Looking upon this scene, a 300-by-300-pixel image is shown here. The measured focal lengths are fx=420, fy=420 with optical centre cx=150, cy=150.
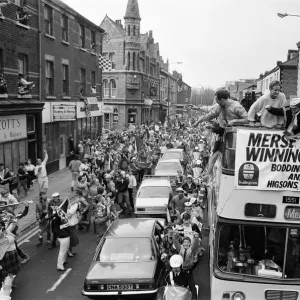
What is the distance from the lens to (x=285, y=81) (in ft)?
131

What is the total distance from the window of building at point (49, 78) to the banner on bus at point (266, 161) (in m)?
19.6

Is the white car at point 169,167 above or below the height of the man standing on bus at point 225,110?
below

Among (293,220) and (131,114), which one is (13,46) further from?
(131,114)

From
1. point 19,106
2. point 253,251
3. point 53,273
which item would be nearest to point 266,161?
point 253,251

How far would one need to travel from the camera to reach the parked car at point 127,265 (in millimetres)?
8133

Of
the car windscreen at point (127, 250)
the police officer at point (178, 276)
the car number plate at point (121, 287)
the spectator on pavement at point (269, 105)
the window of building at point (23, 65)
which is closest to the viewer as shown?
the spectator on pavement at point (269, 105)

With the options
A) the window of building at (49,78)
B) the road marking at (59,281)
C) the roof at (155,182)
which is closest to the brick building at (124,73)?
the window of building at (49,78)

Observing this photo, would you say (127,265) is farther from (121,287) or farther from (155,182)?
(155,182)

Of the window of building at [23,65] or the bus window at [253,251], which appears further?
the window of building at [23,65]

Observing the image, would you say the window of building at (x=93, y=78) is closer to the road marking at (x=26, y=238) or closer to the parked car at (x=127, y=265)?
the road marking at (x=26, y=238)

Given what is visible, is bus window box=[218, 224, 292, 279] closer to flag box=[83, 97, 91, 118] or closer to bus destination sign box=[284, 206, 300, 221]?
bus destination sign box=[284, 206, 300, 221]

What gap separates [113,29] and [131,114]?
11975mm

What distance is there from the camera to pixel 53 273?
33.6 feet

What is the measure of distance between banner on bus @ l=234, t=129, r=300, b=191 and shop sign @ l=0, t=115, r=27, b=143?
14.1m
